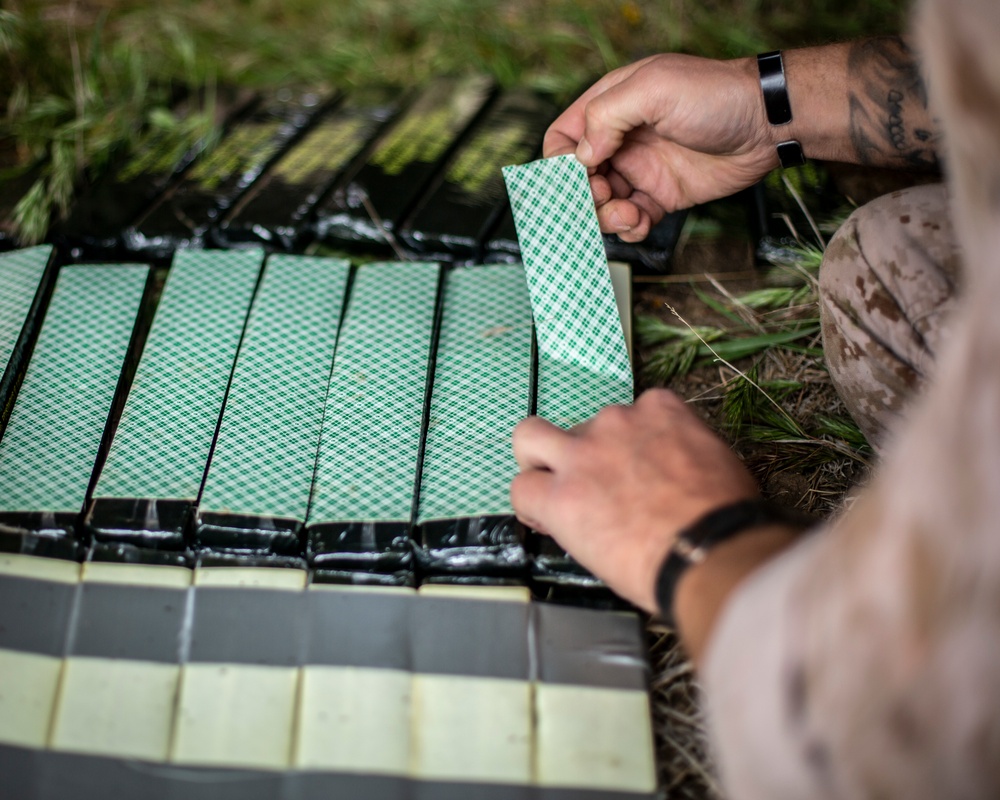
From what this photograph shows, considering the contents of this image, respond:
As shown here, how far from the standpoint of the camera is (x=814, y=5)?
296cm

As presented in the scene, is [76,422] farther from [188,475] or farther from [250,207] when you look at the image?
[250,207]

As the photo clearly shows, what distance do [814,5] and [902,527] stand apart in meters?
2.79

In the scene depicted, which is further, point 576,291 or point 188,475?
Result: point 576,291

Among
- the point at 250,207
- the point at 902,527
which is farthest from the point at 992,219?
the point at 250,207

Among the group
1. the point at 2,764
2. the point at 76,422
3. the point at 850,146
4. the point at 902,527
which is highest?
the point at 850,146

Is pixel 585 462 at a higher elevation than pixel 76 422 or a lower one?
lower

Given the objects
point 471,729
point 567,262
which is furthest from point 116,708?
point 567,262

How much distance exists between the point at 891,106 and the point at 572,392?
810 millimetres

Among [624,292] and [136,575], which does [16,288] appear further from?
[624,292]

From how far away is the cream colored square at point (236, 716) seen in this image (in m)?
1.24

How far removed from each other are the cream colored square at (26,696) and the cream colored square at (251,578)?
0.84ft

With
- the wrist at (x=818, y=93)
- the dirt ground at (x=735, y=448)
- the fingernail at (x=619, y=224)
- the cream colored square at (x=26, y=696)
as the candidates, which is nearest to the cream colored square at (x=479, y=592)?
the dirt ground at (x=735, y=448)

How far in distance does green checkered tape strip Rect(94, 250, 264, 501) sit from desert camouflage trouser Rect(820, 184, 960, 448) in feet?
3.87

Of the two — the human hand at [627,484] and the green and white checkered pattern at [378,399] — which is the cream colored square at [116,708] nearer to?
the green and white checkered pattern at [378,399]
